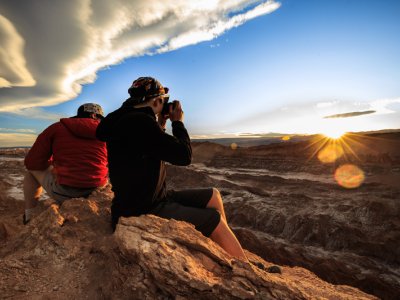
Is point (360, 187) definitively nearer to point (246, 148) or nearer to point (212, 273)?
point (212, 273)

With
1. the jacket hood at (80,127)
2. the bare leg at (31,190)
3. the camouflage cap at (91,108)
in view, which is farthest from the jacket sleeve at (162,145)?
the bare leg at (31,190)

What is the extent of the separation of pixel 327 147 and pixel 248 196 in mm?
8854

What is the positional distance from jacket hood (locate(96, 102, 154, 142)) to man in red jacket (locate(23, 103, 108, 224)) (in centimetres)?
86

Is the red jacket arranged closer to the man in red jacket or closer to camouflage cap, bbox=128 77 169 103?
the man in red jacket

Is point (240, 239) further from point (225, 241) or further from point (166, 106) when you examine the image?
point (166, 106)

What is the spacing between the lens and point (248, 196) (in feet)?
31.2

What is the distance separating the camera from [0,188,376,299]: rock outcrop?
157 cm

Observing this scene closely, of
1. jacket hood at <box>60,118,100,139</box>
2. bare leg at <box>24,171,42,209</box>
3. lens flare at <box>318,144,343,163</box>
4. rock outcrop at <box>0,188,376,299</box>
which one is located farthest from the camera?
lens flare at <box>318,144,343,163</box>

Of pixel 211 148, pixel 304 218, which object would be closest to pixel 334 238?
pixel 304 218

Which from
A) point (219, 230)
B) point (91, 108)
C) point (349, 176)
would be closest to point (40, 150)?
point (91, 108)

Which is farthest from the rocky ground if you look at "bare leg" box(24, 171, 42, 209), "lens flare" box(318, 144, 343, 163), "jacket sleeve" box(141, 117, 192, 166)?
"lens flare" box(318, 144, 343, 163)

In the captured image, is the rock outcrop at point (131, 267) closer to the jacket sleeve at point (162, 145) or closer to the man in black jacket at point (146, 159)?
the man in black jacket at point (146, 159)

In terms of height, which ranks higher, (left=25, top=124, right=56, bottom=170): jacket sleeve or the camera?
the camera

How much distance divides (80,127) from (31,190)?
925 mm
